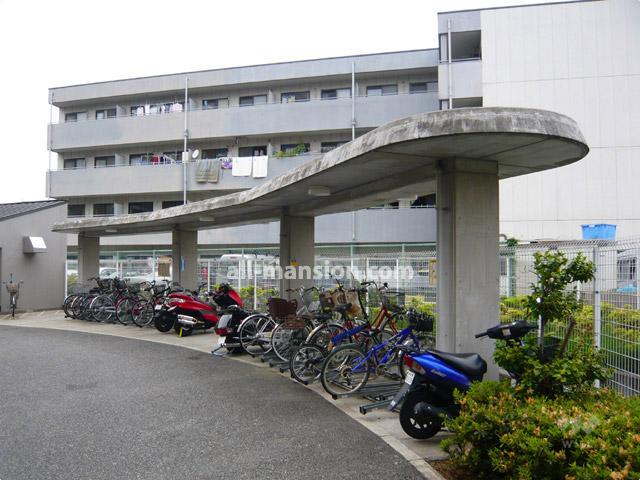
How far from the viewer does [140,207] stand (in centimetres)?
2973

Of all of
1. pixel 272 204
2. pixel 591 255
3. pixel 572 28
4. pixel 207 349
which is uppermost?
pixel 572 28

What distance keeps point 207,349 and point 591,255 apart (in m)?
6.86

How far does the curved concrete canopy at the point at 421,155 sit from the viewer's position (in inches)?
194

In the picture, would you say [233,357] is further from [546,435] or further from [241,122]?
[241,122]

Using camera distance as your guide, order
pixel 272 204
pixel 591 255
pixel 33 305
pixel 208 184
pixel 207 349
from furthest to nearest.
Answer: pixel 208 184 → pixel 33 305 → pixel 272 204 → pixel 207 349 → pixel 591 255

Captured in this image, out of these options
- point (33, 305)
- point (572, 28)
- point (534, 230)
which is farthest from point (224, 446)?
point (572, 28)

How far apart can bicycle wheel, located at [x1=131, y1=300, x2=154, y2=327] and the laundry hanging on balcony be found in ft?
46.4

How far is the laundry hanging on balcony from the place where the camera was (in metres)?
26.1

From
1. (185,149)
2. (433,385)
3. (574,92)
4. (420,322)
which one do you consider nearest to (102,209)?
(185,149)

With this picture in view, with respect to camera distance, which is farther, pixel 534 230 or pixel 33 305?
pixel 534 230

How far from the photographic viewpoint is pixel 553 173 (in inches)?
826

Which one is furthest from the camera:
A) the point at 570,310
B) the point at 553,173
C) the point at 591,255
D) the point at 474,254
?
the point at 553,173

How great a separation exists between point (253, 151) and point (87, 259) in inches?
537

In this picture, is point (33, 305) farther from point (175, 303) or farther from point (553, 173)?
point (553, 173)
